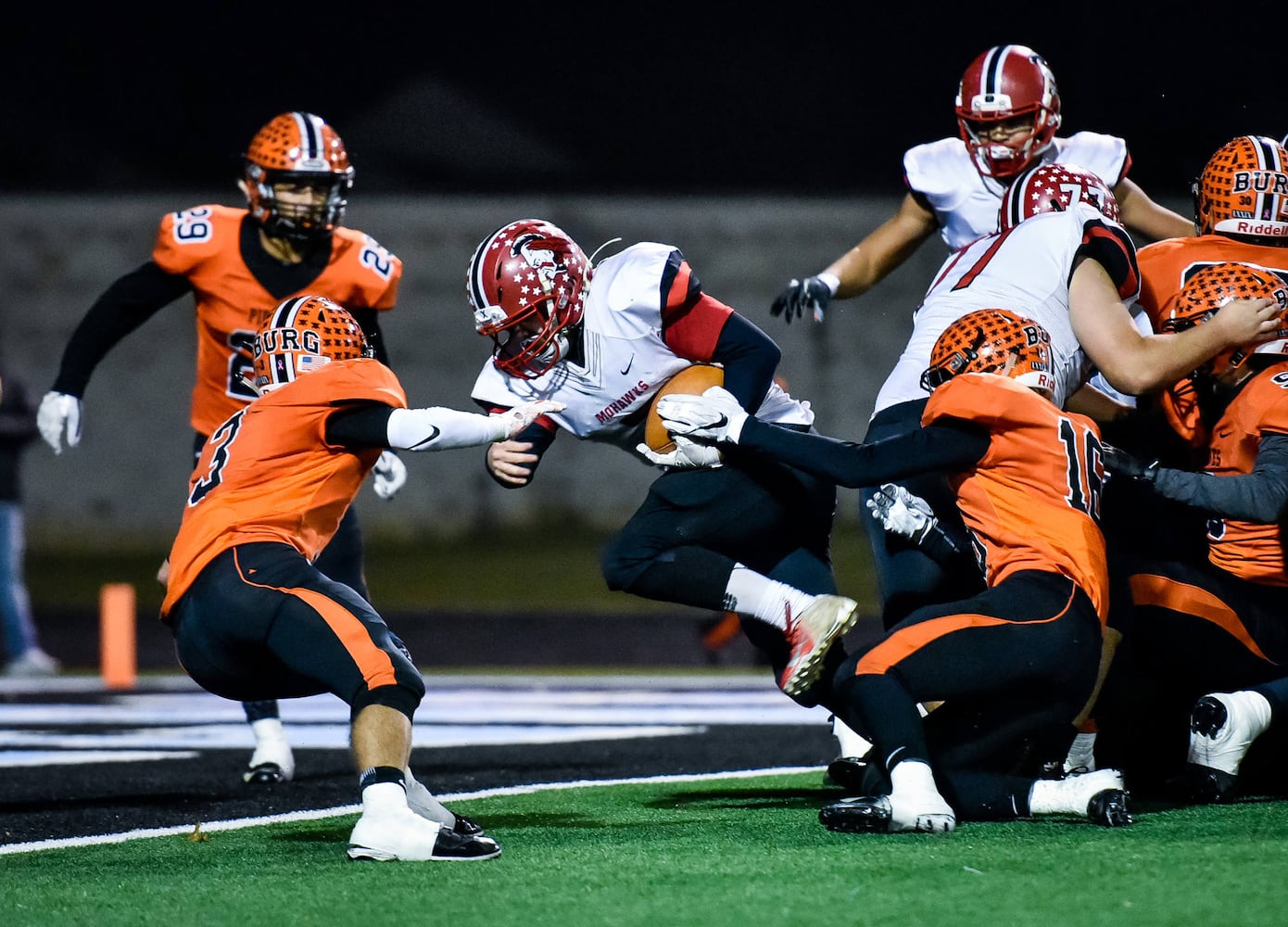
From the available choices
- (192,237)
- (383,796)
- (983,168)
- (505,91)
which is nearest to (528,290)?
(383,796)

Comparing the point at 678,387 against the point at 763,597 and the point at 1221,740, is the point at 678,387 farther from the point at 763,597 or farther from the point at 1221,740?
the point at 1221,740

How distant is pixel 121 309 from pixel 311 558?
6.26 feet

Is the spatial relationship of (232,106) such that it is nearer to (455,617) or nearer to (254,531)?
(455,617)

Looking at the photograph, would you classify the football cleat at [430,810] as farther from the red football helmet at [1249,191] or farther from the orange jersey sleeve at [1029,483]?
the red football helmet at [1249,191]

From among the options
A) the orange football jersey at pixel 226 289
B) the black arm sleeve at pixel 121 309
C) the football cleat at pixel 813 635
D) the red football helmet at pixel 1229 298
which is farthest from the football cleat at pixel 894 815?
the black arm sleeve at pixel 121 309

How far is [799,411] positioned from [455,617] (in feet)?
22.3

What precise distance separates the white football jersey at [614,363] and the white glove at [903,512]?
12.8 inches

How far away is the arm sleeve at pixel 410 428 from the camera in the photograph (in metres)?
3.68

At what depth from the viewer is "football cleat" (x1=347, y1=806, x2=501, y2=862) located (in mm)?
3348

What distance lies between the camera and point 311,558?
3908 millimetres

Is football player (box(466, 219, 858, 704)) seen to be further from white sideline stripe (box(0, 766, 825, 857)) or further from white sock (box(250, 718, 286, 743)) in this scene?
white sock (box(250, 718, 286, 743))

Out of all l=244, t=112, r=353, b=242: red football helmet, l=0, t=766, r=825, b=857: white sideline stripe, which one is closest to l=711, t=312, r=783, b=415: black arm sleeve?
l=0, t=766, r=825, b=857: white sideline stripe

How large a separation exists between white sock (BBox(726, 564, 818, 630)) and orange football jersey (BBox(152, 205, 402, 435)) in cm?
185

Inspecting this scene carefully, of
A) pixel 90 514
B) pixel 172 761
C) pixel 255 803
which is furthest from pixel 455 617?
pixel 255 803
